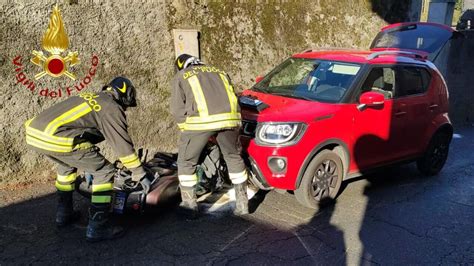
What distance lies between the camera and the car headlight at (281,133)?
422 cm

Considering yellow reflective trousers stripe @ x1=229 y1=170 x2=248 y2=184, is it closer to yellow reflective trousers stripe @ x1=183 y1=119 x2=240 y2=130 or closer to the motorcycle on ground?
the motorcycle on ground

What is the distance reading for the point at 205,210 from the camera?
4.56 m

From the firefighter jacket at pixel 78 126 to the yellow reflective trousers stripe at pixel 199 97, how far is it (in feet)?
2.41

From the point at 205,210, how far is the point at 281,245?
107 centimetres

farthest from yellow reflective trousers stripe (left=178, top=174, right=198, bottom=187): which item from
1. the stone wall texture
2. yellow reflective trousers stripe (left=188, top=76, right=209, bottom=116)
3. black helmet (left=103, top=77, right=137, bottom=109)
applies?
the stone wall texture

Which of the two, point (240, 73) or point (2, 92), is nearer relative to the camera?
point (2, 92)

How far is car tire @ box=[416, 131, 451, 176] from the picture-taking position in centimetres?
578

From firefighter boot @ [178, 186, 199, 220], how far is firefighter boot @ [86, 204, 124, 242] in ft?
2.57

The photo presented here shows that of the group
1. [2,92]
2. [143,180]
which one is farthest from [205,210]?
[2,92]

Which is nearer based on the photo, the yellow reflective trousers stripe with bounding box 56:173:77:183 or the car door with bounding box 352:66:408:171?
the yellow reflective trousers stripe with bounding box 56:173:77:183

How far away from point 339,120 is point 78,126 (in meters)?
2.69

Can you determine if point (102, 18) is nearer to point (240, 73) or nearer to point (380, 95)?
point (240, 73)

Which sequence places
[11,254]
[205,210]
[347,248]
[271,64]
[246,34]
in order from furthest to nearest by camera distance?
[271,64], [246,34], [205,210], [347,248], [11,254]

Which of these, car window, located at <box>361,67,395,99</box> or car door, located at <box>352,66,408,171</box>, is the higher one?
car window, located at <box>361,67,395,99</box>
